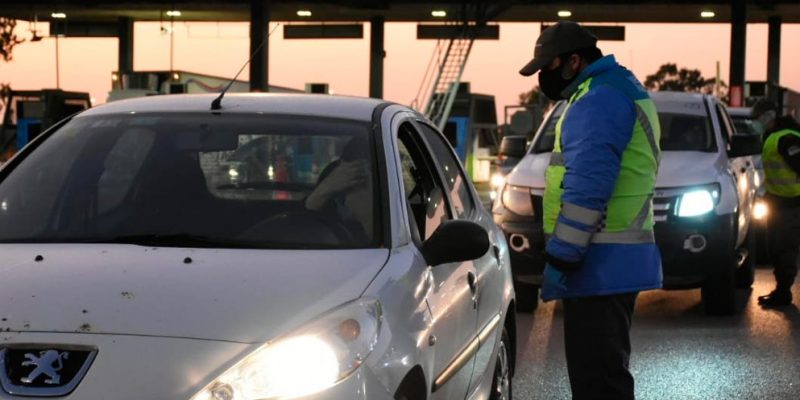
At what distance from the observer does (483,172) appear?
4591 centimetres

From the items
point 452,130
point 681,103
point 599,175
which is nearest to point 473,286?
point 599,175

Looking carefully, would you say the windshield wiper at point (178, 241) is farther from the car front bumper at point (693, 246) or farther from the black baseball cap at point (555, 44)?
the car front bumper at point (693, 246)

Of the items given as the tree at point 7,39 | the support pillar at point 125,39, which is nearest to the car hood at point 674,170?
the support pillar at point 125,39

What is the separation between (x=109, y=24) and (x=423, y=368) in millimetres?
46404

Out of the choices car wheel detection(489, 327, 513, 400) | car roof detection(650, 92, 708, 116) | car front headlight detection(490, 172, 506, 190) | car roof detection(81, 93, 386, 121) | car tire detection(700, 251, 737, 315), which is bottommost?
car tire detection(700, 251, 737, 315)

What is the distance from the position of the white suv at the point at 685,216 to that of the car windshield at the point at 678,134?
2 cm

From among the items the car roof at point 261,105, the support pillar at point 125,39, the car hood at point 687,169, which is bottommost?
the car hood at point 687,169

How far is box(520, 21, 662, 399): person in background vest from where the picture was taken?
17.0ft

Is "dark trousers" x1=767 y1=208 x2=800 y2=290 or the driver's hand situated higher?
the driver's hand

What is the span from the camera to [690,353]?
9.27 metres

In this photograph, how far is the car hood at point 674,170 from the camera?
1062cm

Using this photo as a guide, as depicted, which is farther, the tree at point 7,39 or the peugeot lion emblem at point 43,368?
the tree at point 7,39

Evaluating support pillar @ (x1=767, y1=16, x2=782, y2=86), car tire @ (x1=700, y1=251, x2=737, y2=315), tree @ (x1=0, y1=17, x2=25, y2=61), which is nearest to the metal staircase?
support pillar @ (x1=767, y1=16, x2=782, y2=86)

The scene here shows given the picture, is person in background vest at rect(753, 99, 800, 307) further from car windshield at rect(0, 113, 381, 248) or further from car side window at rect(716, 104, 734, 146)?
car windshield at rect(0, 113, 381, 248)
